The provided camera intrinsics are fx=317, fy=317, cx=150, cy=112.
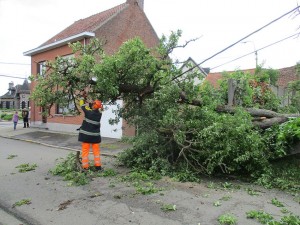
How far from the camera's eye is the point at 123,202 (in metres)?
A: 5.51

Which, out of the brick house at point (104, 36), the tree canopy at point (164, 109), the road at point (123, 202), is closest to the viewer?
the road at point (123, 202)

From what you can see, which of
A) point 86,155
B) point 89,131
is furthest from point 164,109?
point 86,155

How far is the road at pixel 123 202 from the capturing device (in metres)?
4.76

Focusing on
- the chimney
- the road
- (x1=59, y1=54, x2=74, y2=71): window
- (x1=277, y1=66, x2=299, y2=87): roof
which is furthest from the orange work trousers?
(x1=277, y1=66, x2=299, y2=87): roof

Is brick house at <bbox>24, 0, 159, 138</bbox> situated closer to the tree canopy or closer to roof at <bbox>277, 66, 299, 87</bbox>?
the tree canopy

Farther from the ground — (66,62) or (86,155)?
(66,62)

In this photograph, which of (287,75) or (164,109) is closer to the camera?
(164,109)

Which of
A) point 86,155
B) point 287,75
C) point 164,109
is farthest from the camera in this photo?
point 287,75

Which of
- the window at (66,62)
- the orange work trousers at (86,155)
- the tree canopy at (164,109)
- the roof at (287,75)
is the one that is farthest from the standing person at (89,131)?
the roof at (287,75)

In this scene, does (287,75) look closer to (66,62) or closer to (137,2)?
(137,2)

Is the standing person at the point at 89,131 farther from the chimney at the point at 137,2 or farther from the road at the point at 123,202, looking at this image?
the chimney at the point at 137,2

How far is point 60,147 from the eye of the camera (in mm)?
13438

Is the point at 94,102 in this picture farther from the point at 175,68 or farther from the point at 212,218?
the point at 212,218

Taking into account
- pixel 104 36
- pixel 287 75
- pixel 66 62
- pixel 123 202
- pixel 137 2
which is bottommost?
pixel 123 202
